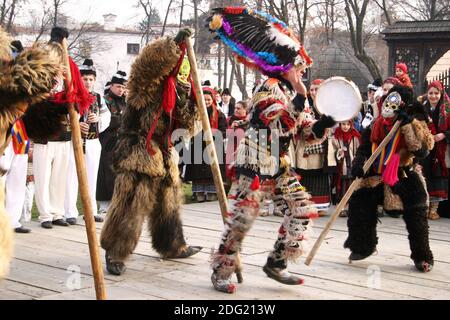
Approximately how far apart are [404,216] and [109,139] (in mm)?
4066

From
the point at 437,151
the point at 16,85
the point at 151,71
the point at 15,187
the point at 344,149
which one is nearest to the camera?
the point at 16,85

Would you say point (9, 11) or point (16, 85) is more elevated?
point (9, 11)

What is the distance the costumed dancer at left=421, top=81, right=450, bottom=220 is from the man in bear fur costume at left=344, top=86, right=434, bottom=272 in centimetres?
310

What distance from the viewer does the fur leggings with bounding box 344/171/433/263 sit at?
5.75 metres

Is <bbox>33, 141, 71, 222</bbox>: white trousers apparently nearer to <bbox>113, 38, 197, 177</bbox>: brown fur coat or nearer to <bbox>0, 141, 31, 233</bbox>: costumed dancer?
<bbox>0, 141, 31, 233</bbox>: costumed dancer

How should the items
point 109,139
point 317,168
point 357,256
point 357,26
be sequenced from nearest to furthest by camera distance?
point 357,256 → point 109,139 → point 317,168 → point 357,26

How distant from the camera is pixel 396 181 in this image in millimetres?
5758

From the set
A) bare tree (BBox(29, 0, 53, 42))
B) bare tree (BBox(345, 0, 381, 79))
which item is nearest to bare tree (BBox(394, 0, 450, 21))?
bare tree (BBox(345, 0, 381, 79))

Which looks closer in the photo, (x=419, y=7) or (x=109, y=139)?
(x=109, y=139)

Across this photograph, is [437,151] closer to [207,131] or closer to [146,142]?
[146,142]

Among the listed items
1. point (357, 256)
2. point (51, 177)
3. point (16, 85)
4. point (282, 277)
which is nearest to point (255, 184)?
point (282, 277)

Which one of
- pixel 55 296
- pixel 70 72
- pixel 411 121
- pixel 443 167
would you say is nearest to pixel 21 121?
pixel 70 72

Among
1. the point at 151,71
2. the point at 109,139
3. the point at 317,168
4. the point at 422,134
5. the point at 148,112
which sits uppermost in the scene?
the point at 151,71
